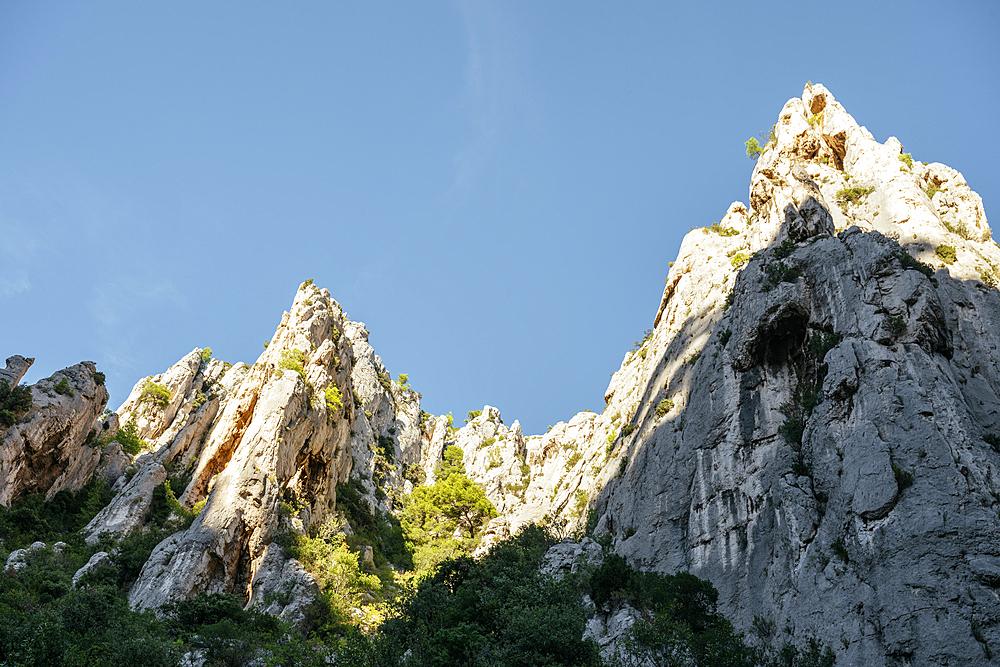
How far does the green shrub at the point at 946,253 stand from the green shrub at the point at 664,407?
1789 centimetres

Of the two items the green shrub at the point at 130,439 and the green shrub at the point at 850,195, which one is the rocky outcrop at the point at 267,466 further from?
the green shrub at the point at 850,195

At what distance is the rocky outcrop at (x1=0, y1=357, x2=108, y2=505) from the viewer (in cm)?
3881

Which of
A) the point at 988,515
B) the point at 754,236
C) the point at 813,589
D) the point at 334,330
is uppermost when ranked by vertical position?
the point at 754,236

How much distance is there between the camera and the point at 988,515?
59.1 feet

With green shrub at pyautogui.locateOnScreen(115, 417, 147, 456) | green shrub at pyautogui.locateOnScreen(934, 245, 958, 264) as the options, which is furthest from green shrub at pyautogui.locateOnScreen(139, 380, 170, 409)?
green shrub at pyautogui.locateOnScreen(934, 245, 958, 264)

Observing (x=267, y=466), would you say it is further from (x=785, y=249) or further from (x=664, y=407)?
(x=785, y=249)

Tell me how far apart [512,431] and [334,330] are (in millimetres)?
38001

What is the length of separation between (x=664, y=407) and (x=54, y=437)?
1687 inches

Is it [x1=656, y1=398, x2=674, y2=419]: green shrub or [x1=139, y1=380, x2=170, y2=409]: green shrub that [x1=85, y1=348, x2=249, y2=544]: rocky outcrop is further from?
[x1=656, y1=398, x2=674, y2=419]: green shrub

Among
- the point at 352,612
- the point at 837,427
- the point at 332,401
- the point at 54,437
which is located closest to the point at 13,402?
the point at 54,437

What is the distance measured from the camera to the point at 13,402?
40.2 meters

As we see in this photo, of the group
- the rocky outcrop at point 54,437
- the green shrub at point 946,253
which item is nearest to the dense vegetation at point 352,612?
the rocky outcrop at point 54,437

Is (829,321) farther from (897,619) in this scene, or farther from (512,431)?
(512,431)

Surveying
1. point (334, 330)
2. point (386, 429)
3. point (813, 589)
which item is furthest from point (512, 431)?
point (813, 589)
